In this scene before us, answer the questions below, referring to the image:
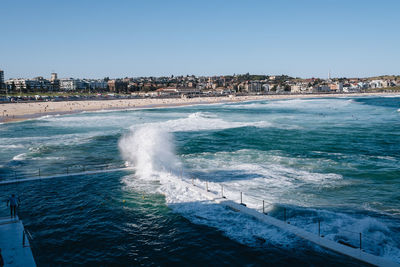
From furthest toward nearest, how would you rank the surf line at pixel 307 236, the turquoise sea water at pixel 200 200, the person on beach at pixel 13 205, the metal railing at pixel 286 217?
the person on beach at pixel 13 205 → the metal railing at pixel 286 217 → the turquoise sea water at pixel 200 200 → the surf line at pixel 307 236

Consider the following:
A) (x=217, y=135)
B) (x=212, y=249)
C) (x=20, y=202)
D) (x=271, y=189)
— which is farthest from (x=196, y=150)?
(x=212, y=249)

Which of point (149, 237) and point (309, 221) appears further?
point (309, 221)

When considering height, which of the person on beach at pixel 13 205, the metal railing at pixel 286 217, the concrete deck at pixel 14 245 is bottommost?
the metal railing at pixel 286 217

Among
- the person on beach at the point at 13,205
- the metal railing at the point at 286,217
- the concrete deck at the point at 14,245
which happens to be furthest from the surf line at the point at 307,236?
the person on beach at the point at 13,205

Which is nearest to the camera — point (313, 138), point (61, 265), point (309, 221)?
point (61, 265)

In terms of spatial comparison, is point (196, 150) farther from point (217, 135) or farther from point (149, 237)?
point (149, 237)

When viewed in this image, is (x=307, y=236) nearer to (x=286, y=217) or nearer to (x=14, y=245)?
(x=286, y=217)

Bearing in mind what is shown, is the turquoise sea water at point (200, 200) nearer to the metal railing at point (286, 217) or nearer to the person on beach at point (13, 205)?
the metal railing at point (286, 217)

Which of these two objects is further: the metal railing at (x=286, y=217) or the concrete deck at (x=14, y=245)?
the metal railing at (x=286, y=217)
